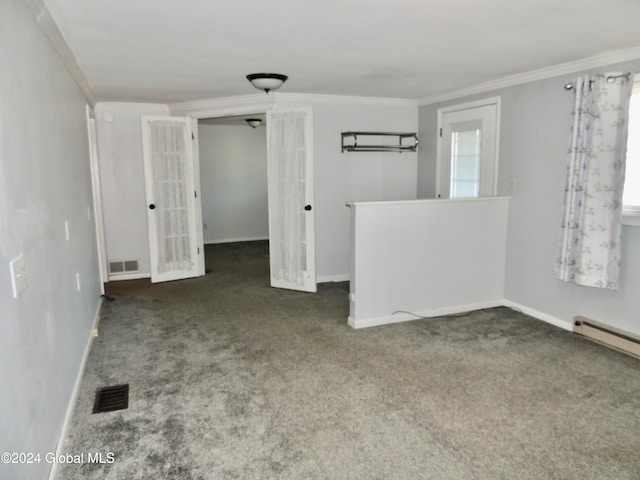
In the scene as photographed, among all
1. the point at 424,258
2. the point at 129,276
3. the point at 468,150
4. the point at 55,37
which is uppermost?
the point at 55,37

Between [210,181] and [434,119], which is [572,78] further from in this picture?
[210,181]

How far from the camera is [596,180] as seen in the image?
3330 millimetres

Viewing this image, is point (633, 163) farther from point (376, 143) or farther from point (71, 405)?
point (71, 405)

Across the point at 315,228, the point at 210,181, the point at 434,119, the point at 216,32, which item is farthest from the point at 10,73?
the point at 210,181

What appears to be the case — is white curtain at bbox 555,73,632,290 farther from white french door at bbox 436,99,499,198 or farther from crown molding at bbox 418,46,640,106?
white french door at bbox 436,99,499,198

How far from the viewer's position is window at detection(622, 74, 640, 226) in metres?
3.21

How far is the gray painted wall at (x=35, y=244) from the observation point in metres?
1.56

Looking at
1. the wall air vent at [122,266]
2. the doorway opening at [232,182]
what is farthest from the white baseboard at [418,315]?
the doorway opening at [232,182]

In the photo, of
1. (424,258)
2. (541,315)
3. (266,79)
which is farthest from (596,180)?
(266,79)

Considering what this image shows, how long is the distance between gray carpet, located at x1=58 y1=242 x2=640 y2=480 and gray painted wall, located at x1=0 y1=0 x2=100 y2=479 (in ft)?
1.35

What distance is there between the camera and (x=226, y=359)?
3248mm

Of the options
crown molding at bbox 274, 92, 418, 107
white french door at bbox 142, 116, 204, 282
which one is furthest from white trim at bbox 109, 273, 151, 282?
crown molding at bbox 274, 92, 418, 107

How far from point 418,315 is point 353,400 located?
1.60 m

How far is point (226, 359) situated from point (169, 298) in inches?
72.5
